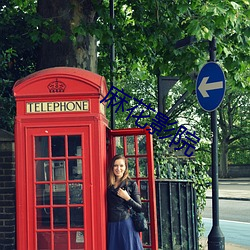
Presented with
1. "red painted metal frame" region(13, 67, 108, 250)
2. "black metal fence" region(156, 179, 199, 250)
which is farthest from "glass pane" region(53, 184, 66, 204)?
"black metal fence" region(156, 179, 199, 250)

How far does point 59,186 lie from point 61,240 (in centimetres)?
60

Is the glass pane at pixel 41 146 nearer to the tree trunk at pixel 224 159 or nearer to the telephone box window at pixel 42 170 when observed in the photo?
the telephone box window at pixel 42 170

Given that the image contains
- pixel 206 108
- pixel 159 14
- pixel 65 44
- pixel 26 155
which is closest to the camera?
pixel 26 155

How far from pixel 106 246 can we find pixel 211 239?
8.17 feet

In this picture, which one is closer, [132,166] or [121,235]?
[121,235]

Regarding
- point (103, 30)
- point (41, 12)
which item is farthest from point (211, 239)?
point (41, 12)

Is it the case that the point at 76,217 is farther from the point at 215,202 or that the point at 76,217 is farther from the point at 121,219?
the point at 215,202

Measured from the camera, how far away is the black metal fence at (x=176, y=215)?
26.7 ft

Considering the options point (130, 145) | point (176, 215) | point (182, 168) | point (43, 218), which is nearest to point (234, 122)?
point (182, 168)

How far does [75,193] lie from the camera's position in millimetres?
5867

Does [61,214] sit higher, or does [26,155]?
[26,155]

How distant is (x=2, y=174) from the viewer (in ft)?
23.3

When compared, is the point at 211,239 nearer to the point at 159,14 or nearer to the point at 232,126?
the point at 159,14

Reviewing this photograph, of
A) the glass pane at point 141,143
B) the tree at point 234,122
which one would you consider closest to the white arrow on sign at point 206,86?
the glass pane at point 141,143
